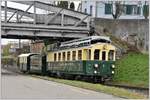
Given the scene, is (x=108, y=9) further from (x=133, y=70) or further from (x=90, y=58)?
(x=90, y=58)

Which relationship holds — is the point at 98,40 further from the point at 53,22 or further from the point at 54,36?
the point at 53,22

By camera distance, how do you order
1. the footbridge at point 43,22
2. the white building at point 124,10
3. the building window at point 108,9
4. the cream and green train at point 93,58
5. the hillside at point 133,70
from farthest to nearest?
the building window at point 108,9 → the white building at point 124,10 → the footbridge at point 43,22 → the hillside at point 133,70 → the cream and green train at point 93,58

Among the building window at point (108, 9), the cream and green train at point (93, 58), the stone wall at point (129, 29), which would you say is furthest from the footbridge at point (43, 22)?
the building window at point (108, 9)

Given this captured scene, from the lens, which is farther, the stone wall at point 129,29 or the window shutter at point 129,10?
the window shutter at point 129,10

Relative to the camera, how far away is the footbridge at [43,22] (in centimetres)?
4622

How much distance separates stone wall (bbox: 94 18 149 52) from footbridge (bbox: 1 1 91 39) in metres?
1.81

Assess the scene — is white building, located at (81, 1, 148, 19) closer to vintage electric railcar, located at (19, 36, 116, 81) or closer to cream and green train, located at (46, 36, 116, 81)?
vintage electric railcar, located at (19, 36, 116, 81)

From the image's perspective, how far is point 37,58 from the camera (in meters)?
50.2

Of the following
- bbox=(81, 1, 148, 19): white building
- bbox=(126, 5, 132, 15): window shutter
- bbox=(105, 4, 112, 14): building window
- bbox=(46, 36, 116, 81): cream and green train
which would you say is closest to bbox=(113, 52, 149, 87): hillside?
bbox=(46, 36, 116, 81): cream and green train

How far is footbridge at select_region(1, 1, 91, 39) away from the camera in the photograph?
46219 mm

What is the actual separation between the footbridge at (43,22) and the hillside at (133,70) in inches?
237

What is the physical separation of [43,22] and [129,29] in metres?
8.54

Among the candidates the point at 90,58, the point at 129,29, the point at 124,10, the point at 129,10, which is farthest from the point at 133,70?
the point at 129,10

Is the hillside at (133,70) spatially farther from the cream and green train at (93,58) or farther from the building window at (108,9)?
the building window at (108,9)
